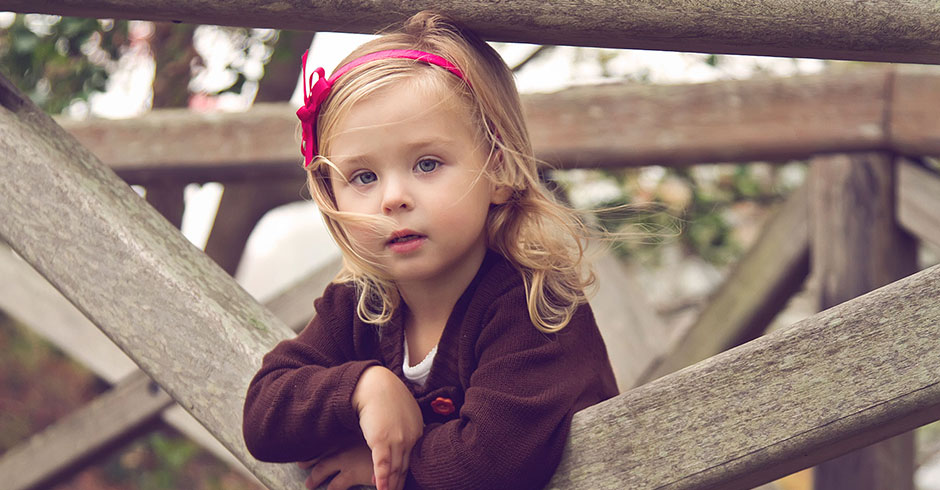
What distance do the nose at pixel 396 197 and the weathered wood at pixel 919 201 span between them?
156 centimetres

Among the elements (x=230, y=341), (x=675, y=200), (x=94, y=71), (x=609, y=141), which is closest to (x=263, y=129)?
(x=94, y=71)

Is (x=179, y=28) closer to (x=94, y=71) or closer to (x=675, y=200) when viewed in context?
(x=94, y=71)

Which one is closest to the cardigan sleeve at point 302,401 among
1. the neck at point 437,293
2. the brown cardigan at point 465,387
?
the brown cardigan at point 465,387

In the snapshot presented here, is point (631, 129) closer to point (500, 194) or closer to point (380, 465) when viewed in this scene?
point (500, 194)

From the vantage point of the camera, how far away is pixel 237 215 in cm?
342

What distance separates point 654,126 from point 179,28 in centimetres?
184

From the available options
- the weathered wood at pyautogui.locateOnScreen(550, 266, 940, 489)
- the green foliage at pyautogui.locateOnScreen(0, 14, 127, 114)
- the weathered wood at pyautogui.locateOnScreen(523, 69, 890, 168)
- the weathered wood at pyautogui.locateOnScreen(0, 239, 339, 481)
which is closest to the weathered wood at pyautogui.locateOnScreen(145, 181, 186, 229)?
the green foliage at pyautogui.locateOnScreen(0, 14, 127, 114)

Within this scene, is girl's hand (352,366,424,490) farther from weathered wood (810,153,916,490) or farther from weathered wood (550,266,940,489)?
weathered wood (810,153,916,490)

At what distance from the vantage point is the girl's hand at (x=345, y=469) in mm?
1089

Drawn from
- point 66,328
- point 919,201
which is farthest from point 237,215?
point 919,201

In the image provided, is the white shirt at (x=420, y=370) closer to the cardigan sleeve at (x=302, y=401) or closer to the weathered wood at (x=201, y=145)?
the cardigan sleeve at (x=302, y=401)

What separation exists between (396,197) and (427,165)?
2.4 inches

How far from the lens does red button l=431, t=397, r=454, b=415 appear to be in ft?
3.65

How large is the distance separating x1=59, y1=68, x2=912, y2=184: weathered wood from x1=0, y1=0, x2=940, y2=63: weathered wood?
3.92 feet
